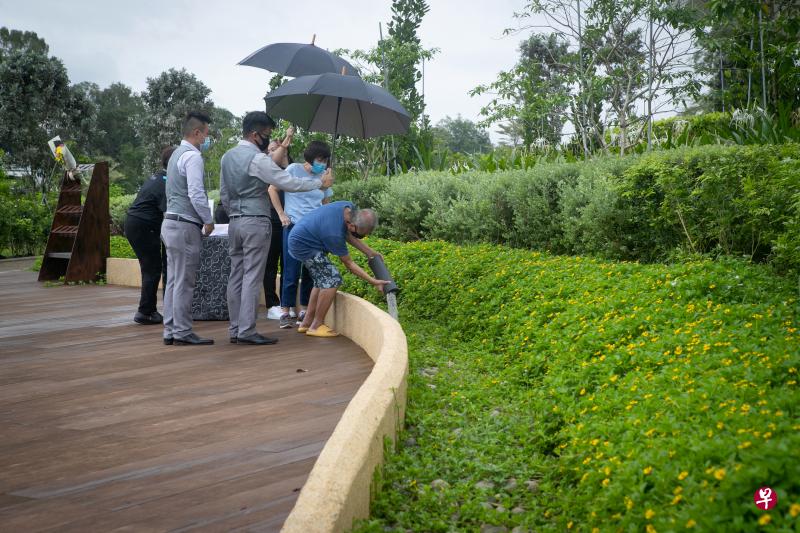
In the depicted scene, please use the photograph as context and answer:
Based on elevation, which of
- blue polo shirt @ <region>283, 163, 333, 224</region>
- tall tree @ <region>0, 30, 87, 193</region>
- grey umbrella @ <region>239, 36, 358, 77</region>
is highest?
tall tree @ <region>0, 30, 87, 193</region>

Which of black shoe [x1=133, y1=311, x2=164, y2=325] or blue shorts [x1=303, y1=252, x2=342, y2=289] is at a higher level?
blue shorts [x1=303, y1=252, x2=342, y2=289]

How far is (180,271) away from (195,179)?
0.85 m

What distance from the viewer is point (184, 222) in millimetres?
6664

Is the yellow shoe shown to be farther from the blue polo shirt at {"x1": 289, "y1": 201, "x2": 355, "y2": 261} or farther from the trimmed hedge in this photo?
the trimmed hedge

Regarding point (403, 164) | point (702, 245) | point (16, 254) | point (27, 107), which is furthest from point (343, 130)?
point (27, 107)

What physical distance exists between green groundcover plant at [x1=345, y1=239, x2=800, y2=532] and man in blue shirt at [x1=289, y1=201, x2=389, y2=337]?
0.89m

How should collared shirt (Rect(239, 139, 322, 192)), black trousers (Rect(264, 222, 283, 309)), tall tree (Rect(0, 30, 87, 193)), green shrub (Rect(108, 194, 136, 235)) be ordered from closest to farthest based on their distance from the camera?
collared shirt (Rect(239, 139, 322, 192)), black trousers (Rect(264, 222, 283, 309)), green shrub (Rect(108, 194, 136, 235)), tall tree (Rect(0, 30, 87, 193))

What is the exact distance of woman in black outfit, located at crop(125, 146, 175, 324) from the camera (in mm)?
8102

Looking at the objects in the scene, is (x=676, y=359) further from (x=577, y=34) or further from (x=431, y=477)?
(x=577, y=34)

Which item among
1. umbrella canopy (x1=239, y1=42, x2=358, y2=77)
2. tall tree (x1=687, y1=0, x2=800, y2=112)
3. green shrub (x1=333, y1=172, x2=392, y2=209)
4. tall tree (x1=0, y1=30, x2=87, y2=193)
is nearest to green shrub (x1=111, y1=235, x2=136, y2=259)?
green shrub (x1=333, y1=172, x2=392, y2=209)

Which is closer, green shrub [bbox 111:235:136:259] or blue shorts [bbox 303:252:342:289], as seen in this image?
blue shorts [bbox 303:252:342:289]

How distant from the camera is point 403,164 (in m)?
14.5

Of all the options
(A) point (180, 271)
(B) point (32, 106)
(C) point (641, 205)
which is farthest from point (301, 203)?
(B) point (32, 106)

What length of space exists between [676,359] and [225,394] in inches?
116
